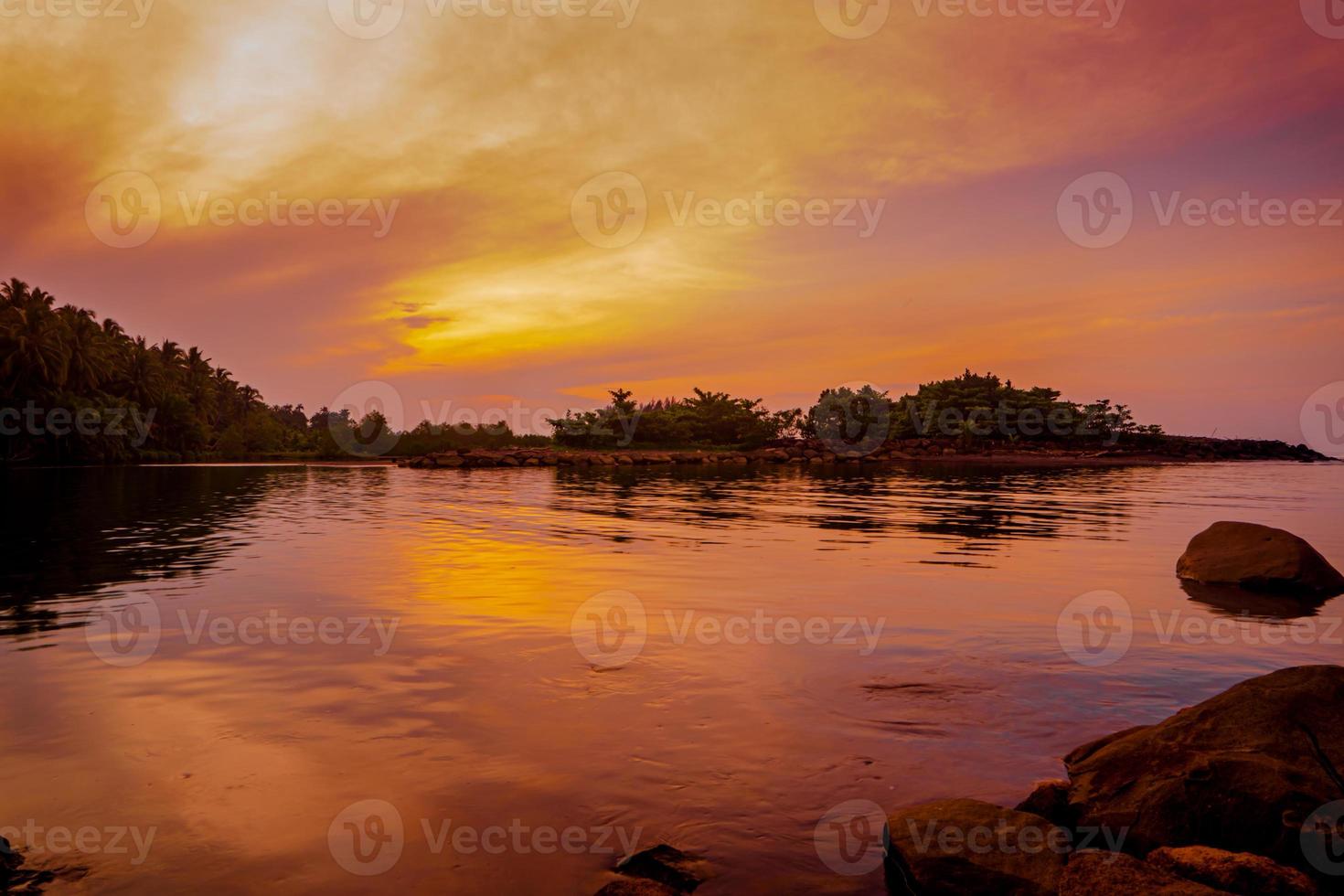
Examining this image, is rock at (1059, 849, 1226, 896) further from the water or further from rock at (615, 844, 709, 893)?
rock at (615, 844, 709, 893)

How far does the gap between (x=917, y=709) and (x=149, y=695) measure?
23.7 ft

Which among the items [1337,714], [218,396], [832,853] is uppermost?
[218,396]

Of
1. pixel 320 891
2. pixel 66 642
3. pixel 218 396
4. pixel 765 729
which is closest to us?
pixel 320 891

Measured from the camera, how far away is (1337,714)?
5.05 metres

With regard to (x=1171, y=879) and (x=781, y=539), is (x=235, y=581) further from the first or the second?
(x=1171, y=879)

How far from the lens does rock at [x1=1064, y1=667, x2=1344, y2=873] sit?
438 centimetres

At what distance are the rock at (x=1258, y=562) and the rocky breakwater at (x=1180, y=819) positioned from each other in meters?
9.79

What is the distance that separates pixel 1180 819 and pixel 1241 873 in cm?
63

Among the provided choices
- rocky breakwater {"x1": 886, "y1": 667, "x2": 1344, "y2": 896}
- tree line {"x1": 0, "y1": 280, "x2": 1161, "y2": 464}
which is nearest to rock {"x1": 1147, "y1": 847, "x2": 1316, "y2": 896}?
rocky breakwater {"x1": 886, "y1": 667, "x2": 1344, "y2": 896}

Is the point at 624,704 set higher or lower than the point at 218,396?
lower

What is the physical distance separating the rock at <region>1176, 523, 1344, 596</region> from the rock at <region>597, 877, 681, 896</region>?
13.7 m

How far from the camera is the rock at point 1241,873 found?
12.5 feet

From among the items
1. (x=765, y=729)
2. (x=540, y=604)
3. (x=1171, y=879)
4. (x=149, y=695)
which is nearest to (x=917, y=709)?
(x=765, y=729)

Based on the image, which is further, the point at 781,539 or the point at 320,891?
the point at 781,539
